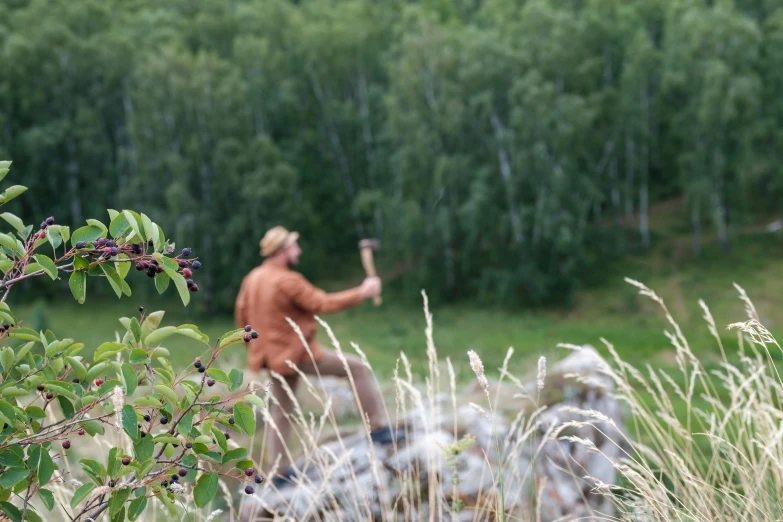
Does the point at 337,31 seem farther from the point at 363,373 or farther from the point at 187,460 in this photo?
the point at 187,460

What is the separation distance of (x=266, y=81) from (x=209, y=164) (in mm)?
5038

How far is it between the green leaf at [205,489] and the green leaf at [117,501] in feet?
0.47

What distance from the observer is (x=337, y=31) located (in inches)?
1286

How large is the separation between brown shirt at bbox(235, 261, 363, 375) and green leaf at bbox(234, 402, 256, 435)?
3502 millimetres

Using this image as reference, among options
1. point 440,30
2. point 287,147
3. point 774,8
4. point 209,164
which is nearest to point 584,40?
point 440,30

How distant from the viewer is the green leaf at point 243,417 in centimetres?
177

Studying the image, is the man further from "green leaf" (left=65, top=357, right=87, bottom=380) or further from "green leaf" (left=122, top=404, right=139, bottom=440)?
"green leaf" (left=122, top=404, right=139, bottom=440)

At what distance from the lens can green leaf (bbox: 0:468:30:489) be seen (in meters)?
1.65

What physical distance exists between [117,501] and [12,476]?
0.69 feet

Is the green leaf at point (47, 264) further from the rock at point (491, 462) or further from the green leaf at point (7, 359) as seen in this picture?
the rock at point (491, 462)

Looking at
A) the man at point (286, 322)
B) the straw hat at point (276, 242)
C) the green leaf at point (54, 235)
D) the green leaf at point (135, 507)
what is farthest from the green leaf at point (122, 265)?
the straw hat at point (276, 242)

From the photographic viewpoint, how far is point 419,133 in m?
28.0

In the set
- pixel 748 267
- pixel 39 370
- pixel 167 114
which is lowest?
pixel 748 267

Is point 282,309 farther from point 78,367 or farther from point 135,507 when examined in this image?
point 135,507
